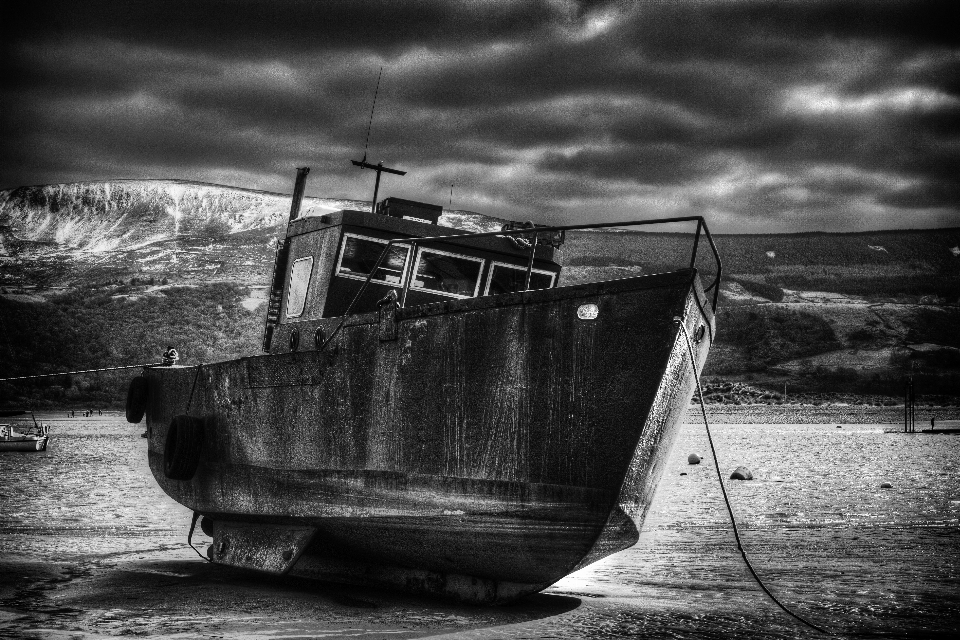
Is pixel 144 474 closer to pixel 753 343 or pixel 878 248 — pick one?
pixel 753 343

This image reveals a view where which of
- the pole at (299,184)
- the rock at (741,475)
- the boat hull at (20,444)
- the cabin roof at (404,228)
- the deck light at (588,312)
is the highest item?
the pole at (299,184)

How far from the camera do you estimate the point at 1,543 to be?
984cm

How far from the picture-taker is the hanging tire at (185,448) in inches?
338

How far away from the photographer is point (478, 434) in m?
6.24

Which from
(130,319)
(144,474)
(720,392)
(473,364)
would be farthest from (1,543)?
(130,319)

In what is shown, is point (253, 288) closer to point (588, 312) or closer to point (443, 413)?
point (443, 413)

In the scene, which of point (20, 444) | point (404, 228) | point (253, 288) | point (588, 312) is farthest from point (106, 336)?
point (588, 312)

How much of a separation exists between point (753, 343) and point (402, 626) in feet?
227

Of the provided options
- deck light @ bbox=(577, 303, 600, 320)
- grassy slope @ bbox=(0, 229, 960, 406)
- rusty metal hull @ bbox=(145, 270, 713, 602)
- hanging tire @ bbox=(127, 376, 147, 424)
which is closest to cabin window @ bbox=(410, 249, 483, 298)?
rusty metal hull @ bbox=(145, 270, 713, 602)

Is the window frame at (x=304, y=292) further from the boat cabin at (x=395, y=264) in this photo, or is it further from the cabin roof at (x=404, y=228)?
the cabin roof at (x=404, y=228)

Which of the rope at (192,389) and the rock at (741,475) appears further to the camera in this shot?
the rock at (741,475)

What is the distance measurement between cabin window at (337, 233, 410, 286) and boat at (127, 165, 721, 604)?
2 cm

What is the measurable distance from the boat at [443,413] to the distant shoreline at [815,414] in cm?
3366

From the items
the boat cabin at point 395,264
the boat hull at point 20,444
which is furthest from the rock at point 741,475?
the boat hull at point 20,444
